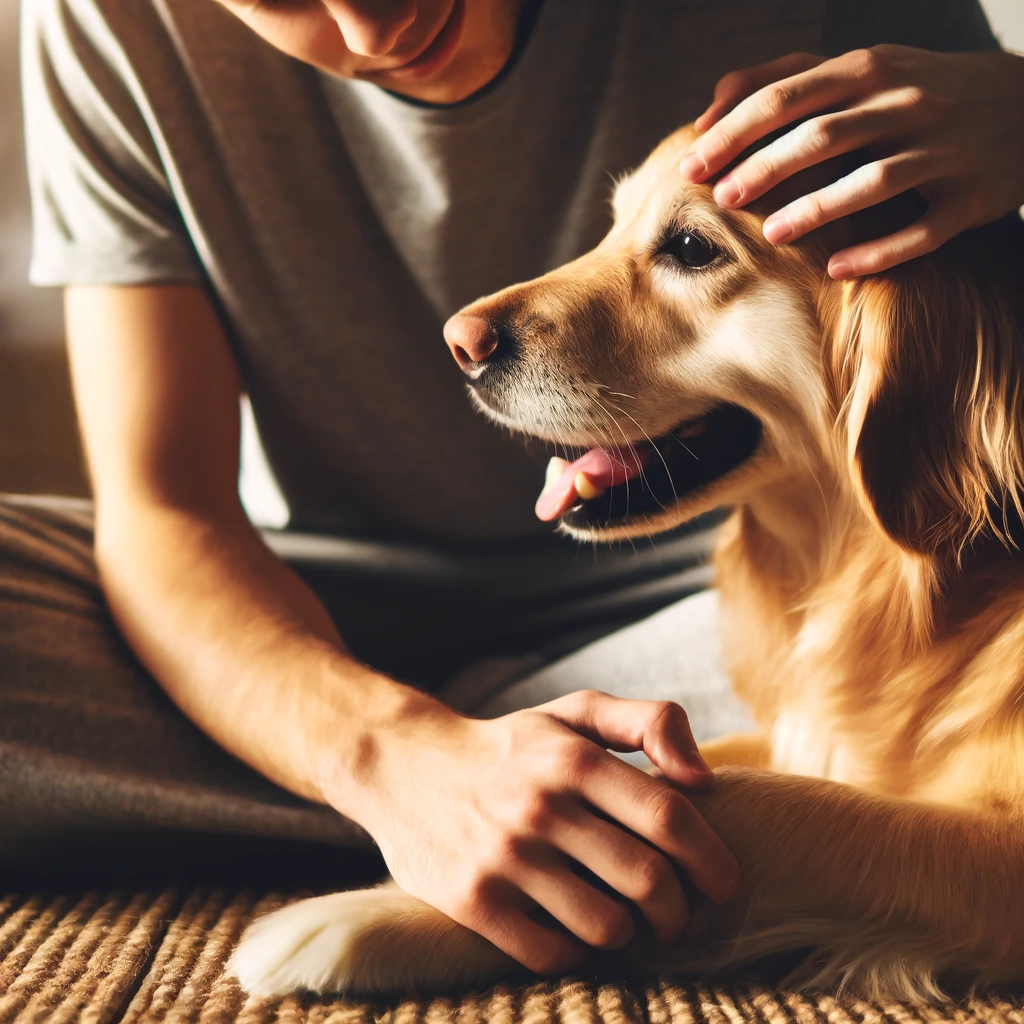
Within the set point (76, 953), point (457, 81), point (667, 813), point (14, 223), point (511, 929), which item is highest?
point (457, 81)

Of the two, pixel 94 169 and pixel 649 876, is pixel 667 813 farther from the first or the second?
pixel 94 169

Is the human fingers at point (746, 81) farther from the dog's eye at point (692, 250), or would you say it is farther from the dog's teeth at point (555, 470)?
the dog's teeth at point (555, 470)

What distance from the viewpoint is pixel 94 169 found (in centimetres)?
129

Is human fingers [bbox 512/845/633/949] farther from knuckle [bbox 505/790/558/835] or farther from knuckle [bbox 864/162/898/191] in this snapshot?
knuckle [bbox 864/162/898/191]

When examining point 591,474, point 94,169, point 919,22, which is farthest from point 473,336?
point 919,22

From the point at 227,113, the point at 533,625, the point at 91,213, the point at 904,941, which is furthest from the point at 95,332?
the point at 904,941

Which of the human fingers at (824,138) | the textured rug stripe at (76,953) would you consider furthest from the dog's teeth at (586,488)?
the textured rug stripe at (76,953)

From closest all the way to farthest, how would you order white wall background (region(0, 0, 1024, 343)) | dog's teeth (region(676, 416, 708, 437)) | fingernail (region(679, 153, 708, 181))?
fingernail (region(679, 153, 708, 181)) → dog's teeth (region(676, 416, 708, 437)) → white wall background (region(0, 0, 1024, 343))

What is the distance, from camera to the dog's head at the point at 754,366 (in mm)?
898

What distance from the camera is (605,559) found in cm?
150

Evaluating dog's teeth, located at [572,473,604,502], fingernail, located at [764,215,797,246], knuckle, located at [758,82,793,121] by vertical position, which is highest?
knuckle, located at [758,82,793,121]

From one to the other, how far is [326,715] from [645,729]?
0.32 m

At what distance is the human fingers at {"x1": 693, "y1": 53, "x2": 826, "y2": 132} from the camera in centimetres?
94

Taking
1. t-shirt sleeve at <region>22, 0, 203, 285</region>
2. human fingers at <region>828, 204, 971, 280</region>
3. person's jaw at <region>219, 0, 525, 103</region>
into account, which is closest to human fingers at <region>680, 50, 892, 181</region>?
human fingers at <region>828, 204, 971, 280</region>
